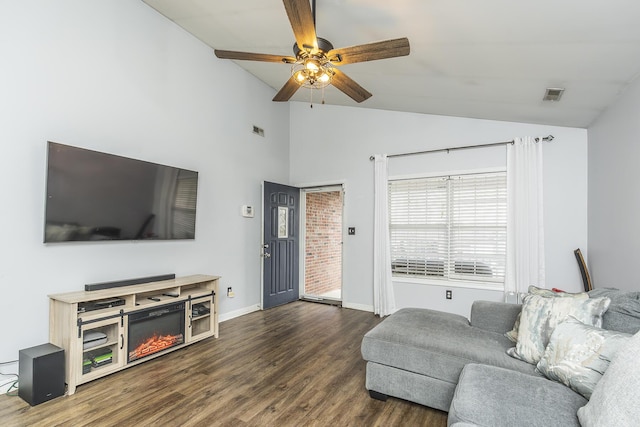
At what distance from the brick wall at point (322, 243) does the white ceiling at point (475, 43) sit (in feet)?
8.76

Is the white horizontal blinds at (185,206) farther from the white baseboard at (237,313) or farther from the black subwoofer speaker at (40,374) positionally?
the black subwoofer speaker at (40,374)

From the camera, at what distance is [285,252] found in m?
5.39

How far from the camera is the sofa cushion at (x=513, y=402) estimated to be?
4.69 feet

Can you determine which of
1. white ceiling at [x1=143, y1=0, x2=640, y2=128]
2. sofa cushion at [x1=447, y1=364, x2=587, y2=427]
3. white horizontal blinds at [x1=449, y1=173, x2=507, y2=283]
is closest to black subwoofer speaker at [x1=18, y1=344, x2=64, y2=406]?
sofa cushion at [x1=447, y1=364, x2=587, y2=427]

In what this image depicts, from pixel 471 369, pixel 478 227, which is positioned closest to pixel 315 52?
pixel 471 369

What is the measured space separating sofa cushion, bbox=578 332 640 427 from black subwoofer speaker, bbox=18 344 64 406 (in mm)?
3233

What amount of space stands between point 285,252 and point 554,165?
3.95m

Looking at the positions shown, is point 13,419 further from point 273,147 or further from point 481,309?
point 273,147

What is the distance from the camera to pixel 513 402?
5.00ft

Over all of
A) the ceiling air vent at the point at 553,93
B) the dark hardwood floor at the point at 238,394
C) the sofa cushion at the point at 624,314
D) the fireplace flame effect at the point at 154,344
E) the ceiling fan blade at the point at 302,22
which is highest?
the ceiling fan blade at the point at 302,22

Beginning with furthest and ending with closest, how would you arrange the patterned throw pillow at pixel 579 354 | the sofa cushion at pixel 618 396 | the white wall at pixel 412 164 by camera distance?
the white wall at pixel 412 164 → the patterned throw pillow at pixel 579 354 → the sofa cushion at pixel 618 396

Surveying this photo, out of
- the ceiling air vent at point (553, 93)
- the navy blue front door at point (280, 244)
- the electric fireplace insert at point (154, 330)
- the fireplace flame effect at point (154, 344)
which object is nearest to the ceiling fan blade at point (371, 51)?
the ceiling air vent at point (553, 93)

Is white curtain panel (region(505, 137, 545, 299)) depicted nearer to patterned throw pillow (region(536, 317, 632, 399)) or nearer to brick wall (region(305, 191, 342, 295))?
patterned throw pillow (region(536, 317, 632, 399))

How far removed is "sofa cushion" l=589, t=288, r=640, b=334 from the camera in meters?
1.85
